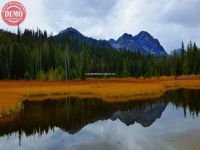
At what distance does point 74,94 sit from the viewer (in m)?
61.2

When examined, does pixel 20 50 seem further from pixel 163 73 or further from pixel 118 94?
pixel 163 73

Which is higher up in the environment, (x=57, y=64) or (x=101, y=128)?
(x=57, y=64)

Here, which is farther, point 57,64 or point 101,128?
point 57,64

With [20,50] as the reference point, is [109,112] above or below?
below

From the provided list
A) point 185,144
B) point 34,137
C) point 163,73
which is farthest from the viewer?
point 163,73

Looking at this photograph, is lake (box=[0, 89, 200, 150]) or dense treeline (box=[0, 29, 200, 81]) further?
dense treeline (box=[0, 29, 200, 81])

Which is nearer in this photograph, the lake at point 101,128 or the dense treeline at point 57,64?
the lake at point 101,128

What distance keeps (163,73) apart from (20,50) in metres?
88.8

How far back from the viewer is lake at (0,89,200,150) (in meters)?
21.8

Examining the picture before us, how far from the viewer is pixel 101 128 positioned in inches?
1137

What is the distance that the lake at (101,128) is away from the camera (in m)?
21.8

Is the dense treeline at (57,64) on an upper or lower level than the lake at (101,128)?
upper

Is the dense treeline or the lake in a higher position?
the dense treeline

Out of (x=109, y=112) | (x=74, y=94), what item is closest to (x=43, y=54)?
(x=74, y=94)
